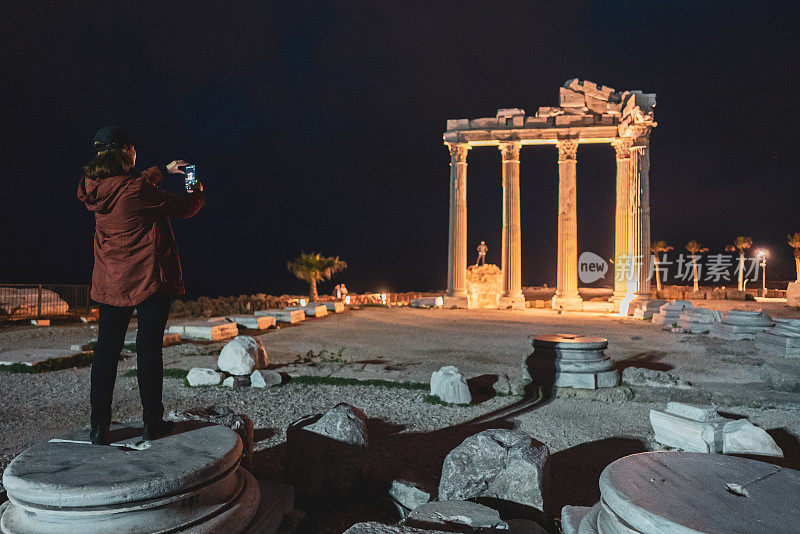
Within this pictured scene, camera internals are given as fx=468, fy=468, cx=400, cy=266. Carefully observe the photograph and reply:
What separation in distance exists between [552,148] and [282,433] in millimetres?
51836

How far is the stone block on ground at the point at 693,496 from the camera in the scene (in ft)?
6.82

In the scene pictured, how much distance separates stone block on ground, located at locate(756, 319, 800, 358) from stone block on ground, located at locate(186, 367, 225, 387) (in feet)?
33.7

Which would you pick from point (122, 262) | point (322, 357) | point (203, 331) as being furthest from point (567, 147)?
point (122, 262)

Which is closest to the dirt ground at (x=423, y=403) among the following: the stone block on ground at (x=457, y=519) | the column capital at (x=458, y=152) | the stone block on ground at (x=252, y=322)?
the stone block on ground at (x=457, y=519)

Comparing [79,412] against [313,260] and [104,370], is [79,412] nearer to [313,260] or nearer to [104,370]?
[104,370]

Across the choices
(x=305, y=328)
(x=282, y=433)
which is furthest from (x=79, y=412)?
(x=305, y=328)

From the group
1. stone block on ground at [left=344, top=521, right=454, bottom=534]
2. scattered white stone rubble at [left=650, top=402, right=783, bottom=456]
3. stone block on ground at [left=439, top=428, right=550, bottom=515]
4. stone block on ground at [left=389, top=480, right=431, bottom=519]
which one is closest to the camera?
stone block on ground at [left=344, top=521, right=454, bottom=534]

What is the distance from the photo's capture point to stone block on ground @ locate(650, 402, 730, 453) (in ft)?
15.0

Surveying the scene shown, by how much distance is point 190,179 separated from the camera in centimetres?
285

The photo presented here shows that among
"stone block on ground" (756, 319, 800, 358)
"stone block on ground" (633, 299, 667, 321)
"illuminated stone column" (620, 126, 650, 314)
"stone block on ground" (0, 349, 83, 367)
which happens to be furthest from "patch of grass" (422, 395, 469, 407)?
"illuminated stone column" (620, 126, 650, 314)

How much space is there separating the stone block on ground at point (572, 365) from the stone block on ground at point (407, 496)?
4.08 m

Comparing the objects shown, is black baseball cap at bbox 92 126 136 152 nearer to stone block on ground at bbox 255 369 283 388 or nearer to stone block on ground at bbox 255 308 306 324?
stone block on ground at bbox 255 369 283 388

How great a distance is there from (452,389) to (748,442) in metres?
3.21

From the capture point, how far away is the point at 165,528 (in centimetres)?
218
